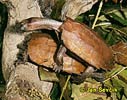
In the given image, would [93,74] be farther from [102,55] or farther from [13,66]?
[13,66]

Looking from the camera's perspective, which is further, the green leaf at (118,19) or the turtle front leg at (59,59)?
the green leaf at (118,19)

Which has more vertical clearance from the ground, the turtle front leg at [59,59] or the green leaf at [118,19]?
the green leaf at [118,19]

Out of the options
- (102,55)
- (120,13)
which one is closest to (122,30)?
(120,13)

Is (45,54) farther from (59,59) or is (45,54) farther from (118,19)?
(118,19)

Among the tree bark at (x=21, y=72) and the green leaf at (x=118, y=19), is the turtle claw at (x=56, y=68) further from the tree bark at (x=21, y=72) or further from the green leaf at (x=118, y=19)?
the green leaf at (x=118, y=19)

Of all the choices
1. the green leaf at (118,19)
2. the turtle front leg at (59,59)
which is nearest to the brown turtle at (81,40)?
the turtle front leg at (59,59)

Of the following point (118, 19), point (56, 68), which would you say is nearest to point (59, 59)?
point (56, 68)
